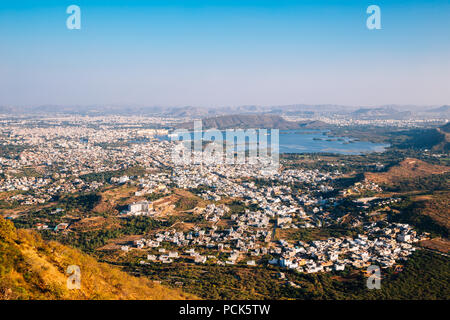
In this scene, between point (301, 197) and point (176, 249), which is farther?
point (301, 197)

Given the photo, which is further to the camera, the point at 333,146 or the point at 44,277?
the point at 333,146

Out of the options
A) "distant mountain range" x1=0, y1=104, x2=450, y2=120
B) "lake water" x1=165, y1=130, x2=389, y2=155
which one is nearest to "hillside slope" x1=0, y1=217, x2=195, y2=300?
"lake water" x1=165, y1=130, x2=389, y2=155

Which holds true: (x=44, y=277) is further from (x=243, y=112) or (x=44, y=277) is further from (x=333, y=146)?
(x=243, y=112)

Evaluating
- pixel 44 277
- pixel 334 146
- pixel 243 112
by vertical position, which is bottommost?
pixel 44 277

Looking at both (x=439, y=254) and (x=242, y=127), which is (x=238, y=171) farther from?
(x=242, y=127)

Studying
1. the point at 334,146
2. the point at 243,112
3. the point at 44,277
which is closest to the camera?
the point at 44,277

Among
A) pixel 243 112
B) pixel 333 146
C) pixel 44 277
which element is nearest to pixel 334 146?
pixel 333 146

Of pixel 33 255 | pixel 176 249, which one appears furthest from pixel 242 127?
pixel 33 255
